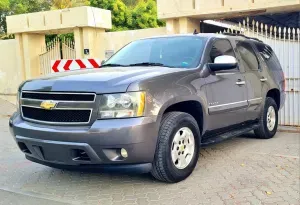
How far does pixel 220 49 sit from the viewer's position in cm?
538

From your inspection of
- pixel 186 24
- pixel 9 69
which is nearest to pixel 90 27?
pixel 186 24

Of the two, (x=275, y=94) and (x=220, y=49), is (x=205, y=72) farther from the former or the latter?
(x=275, y=94)

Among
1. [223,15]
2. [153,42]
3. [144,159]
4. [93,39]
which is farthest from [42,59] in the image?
[144,159]

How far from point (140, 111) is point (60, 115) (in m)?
0.88

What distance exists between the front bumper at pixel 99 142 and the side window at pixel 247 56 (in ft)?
8.92

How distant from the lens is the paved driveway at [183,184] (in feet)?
12.6

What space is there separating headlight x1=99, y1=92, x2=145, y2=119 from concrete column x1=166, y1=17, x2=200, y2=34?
5462 millimetres

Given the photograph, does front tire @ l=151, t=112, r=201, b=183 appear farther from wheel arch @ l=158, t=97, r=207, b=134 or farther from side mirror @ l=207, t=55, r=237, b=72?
side mirror @ l=207, t=55, r=237, b=72

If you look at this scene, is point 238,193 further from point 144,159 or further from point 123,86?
point 123,86

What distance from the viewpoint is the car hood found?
3.71 meters

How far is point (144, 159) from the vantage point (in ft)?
12.3

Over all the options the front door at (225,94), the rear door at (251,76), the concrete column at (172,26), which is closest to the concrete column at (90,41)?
the concrete column at (172,26)

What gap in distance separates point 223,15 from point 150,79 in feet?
Result: 17.6

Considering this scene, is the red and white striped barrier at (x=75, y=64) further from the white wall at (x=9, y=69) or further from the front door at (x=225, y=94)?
the white wall at (x=9, y=69)
